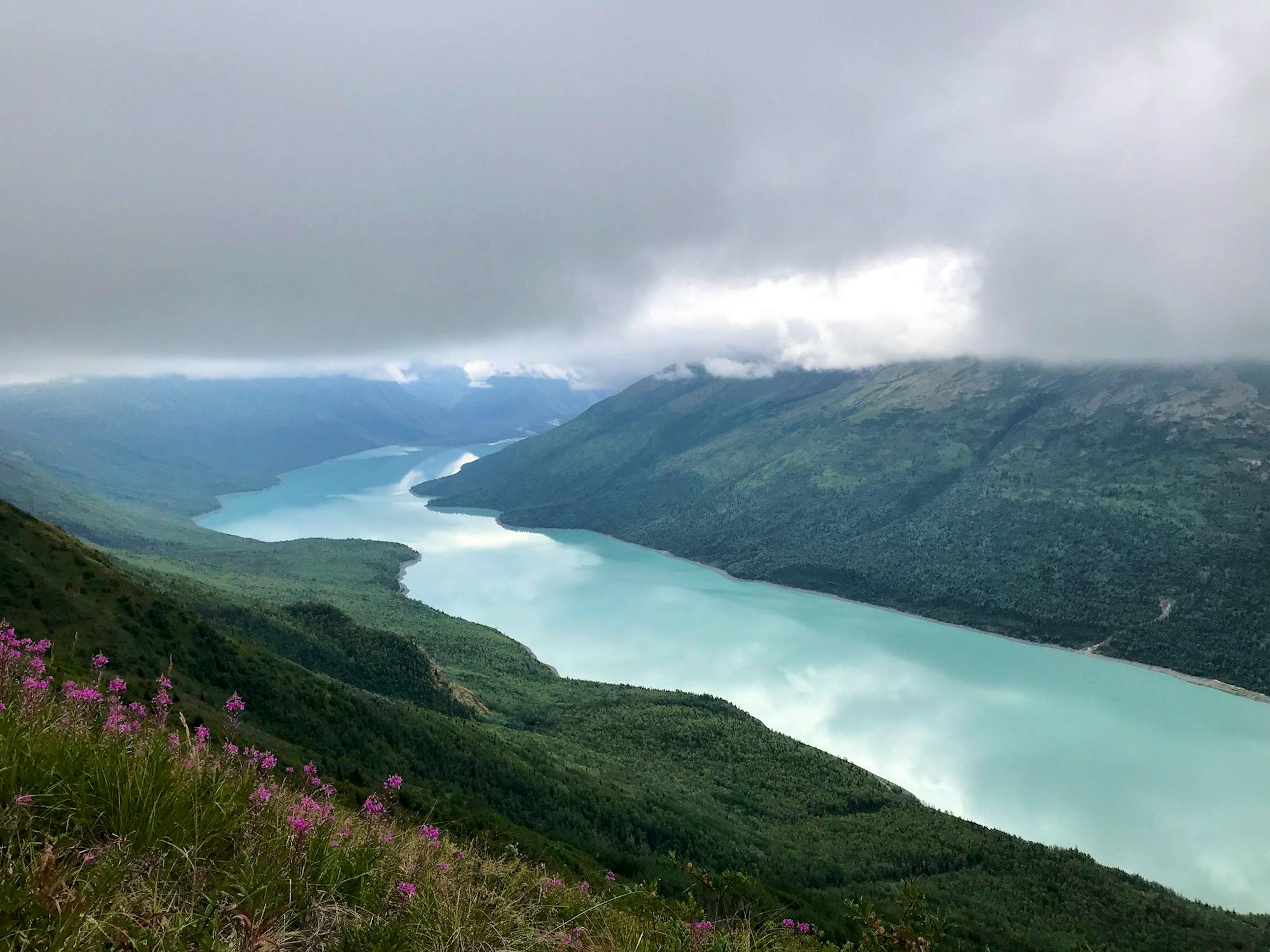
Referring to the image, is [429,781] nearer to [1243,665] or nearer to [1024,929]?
[1024,929]

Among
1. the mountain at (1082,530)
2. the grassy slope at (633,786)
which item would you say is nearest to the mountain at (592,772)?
the grassy slope at (633,786)

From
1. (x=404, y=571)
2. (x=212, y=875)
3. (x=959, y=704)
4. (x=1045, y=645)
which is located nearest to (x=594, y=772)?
(x=212, y=875)

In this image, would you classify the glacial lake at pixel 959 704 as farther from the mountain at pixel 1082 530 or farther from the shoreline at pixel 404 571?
the mountain at pixel 1082 530

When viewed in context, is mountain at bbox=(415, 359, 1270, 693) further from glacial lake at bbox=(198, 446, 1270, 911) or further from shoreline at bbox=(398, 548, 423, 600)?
shoreline at bbox=(398, 548, 423, 600)

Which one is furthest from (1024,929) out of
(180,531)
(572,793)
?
(180,531)

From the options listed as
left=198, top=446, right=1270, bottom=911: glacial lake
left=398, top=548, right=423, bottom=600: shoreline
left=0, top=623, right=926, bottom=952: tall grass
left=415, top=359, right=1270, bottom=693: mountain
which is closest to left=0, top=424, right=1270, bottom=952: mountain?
left=0, top=623, right=926, bottom=952: tall grass
